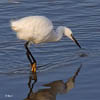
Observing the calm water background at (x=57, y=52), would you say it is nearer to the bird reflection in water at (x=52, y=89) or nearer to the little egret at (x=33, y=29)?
the bird reflection in water at (x=52, y=89)

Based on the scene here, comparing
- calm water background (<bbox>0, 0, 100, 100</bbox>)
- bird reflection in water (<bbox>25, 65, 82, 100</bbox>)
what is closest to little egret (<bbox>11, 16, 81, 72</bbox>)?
calm water background (<bbox>0, 0, 100, 100</bbox>)

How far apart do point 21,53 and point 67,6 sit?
3313 mm

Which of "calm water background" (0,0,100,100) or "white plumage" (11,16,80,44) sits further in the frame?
"white plumage" (11,16,80,44)

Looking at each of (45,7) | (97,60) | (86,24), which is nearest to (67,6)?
(45,7)

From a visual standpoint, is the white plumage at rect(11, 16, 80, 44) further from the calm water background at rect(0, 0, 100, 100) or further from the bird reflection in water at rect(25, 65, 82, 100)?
the bird reflection in water at rect(25, 65, 82, 100)

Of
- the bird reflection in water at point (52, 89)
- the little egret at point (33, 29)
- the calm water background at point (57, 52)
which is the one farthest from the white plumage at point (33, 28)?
Result: the bird reflection in water at point (52, 89)

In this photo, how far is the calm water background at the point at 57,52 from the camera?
23.4ft

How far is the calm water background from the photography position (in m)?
7.12

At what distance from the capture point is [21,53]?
8.94m

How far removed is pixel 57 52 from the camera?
8938 mm

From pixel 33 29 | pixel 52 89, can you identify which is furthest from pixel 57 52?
pixel 52 89

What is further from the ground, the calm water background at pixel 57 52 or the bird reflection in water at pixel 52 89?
the bird reflection in water at pixel 52 89

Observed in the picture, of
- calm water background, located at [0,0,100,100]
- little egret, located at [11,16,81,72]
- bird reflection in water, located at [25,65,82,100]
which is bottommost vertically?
calm water background, located at [0,0,100,100]

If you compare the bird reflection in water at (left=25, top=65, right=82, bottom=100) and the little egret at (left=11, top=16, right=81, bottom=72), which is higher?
the little egret at (left=11, top=16, right=81, bottom=72)
